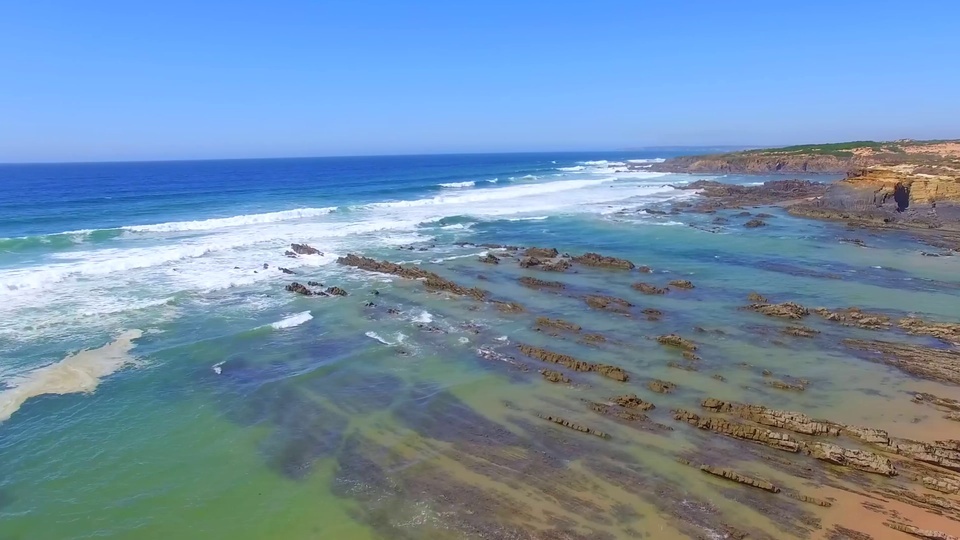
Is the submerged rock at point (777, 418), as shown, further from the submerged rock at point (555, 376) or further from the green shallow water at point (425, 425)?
the submerged rock at point (555, 376)

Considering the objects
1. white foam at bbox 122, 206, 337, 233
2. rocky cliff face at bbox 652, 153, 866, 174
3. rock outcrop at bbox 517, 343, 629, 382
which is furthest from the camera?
rocky cliff face at bbox 652, 153, 866, 174

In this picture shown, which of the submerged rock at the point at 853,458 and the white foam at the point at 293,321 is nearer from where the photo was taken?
the submerged rock at the point at 853,458

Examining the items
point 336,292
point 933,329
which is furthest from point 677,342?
point 336,292

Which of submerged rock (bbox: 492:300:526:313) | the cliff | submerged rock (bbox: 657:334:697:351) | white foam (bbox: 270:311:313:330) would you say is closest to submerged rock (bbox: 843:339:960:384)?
submerged rock (bbox: 657:334:697:351)

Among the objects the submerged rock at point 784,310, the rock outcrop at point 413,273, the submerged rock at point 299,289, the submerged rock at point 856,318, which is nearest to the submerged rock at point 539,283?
the rock outcrop at point 413,273

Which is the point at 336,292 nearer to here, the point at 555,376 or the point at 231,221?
the point at 555,376

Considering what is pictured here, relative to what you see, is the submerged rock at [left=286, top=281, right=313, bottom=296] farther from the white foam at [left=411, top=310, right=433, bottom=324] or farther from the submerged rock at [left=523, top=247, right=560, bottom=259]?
the submerged rock at [left=523, top=247, right=560, bottom=259]
